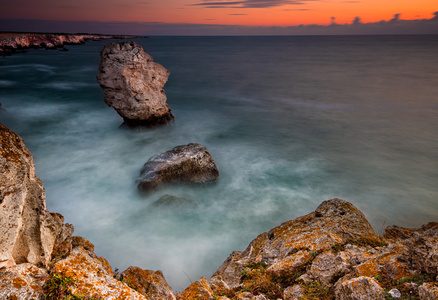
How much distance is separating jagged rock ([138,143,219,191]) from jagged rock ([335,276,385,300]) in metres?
8.09

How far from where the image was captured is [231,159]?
14625mm

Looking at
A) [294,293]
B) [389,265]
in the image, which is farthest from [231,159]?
[389,265]

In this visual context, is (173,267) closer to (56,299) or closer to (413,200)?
(56,299)

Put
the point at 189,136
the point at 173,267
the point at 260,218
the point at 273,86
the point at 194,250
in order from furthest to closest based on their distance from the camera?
the point at 273,86, the point at 189,136, the point at 260,218, the point at 194,250, the point at 173,267

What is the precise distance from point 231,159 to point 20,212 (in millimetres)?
11256

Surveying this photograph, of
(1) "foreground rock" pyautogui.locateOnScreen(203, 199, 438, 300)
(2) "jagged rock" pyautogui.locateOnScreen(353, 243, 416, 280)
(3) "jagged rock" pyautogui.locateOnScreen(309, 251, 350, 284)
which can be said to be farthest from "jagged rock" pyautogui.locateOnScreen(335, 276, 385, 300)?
(3) "jagged rock" pyautogui.locateOnScreen(309, 251, 350, 284)

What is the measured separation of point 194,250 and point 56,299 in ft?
18.1

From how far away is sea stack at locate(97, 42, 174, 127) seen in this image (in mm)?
15391

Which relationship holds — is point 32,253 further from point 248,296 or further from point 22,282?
point 248,296

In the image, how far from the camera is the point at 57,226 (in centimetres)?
468

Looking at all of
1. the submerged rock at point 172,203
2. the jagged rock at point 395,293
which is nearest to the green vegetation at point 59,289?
the jagged rock at point 395,293

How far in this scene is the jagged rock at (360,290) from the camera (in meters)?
3.68

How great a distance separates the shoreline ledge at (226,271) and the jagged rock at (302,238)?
26 mm

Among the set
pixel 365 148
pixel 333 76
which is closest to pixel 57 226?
pixel 365 148
